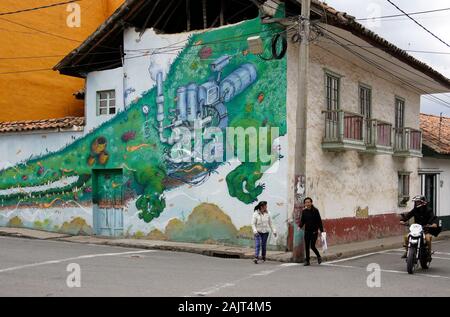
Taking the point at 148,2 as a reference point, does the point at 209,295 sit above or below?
below

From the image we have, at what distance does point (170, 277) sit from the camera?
10.4 m

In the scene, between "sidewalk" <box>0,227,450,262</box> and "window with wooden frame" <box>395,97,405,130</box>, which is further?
"window with wooden frame" <box>395,97,405,130</box>

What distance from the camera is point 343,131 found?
16.4m

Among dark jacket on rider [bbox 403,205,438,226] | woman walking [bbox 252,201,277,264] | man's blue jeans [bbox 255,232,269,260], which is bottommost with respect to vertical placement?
man's blue jeans [bbox 255,232,269,260]

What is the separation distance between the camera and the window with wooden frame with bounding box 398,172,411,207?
21.6m

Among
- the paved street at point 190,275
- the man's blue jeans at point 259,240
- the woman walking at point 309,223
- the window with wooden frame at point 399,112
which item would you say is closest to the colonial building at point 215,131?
the woman walking at point 309,223

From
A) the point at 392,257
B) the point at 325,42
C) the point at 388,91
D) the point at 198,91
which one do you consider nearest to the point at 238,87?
the point at 198,91

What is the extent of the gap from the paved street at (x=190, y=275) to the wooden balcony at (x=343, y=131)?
314 cm

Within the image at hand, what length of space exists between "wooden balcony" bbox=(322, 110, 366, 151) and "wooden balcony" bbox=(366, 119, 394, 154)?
0.91m

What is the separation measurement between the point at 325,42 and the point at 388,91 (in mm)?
5682

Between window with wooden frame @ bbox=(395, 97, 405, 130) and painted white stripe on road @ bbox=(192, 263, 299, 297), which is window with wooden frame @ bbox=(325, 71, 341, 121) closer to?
window with wooden frame @ bbox=(395, 97, 405, 130)

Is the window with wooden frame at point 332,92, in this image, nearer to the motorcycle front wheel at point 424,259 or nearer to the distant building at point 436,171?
the motorcycle front wheel at point 424,259

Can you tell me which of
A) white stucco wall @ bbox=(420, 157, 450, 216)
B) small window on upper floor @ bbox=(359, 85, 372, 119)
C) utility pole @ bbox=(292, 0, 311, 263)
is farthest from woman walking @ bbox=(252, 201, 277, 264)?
white stucco wall @ bbox=(420, 157, 450, 216)

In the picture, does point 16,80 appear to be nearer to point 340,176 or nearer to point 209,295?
point 340,176
